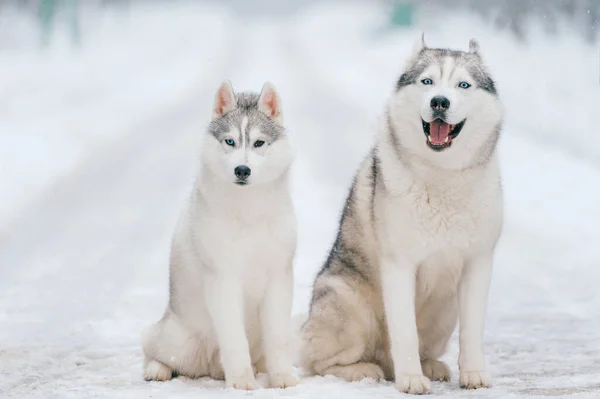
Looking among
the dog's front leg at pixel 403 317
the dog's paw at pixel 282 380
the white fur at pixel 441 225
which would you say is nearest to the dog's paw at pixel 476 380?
the white fur at pixel 441 225

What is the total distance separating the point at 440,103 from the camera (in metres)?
4.60

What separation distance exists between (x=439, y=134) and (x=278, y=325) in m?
1.29

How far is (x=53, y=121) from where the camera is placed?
1338 centimetres

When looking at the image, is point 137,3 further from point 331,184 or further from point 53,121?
point 331,184

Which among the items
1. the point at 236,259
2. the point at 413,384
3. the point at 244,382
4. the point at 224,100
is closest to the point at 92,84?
the point at 224,100

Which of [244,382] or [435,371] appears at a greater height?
[244,382]

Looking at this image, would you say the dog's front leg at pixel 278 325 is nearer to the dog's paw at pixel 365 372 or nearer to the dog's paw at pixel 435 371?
the dog's paw at pixel 365 372

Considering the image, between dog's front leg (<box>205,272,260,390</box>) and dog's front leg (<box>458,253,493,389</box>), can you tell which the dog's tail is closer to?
dog's front leg (<box>205,272,260,390</box>)

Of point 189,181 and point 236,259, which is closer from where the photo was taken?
point 236,259

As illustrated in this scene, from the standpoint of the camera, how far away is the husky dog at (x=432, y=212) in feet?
15.7

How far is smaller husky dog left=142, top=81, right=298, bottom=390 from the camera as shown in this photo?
15.4 ft

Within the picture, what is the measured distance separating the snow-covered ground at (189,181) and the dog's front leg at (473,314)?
17 cm

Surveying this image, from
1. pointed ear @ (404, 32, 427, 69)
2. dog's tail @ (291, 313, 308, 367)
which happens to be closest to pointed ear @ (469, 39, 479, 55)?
pointed ear @ (404, 32, 427, 69)

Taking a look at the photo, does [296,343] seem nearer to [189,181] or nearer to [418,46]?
[418,46]
